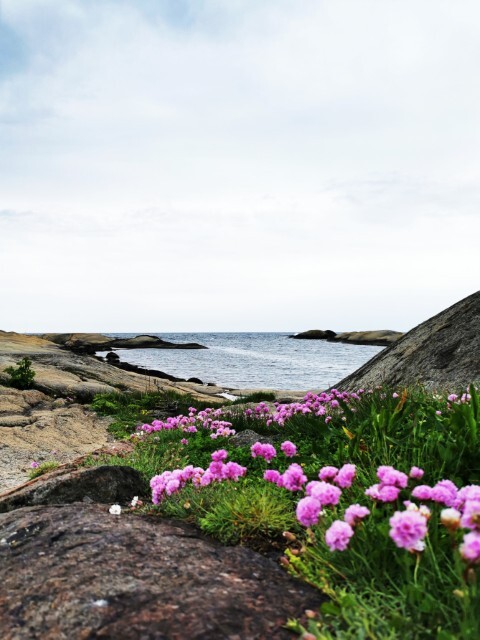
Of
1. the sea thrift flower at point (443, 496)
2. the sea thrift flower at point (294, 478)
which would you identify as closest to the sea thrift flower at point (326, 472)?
the sea thrift flower at point (294, 478)

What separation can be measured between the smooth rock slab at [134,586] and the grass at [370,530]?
19cm

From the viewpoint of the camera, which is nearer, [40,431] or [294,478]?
[294,478]

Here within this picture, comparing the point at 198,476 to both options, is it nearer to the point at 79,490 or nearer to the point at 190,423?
the point at 79,490

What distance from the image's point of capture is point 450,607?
2297 mm

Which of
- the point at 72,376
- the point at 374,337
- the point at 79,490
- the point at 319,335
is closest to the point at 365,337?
the point at 374,337

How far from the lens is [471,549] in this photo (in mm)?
1994

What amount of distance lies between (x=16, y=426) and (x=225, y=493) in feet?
26.8

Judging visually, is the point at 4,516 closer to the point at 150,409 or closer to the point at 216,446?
the point at 216,446

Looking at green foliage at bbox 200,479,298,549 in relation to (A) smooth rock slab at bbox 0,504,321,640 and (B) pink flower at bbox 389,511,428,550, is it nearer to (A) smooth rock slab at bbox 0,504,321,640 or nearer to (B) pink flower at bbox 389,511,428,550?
(A) smooth rock slab at bbox 0,504,321,640

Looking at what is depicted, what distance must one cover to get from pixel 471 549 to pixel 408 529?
Answer: 0.26 m

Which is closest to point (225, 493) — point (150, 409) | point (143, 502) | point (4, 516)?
point (143, 502)

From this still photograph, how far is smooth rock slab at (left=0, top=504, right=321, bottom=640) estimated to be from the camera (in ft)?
7.51

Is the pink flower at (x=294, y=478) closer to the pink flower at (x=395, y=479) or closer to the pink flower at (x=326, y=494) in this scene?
the pink flower at (x=326, y=494)

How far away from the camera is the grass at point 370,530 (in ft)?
7.16
